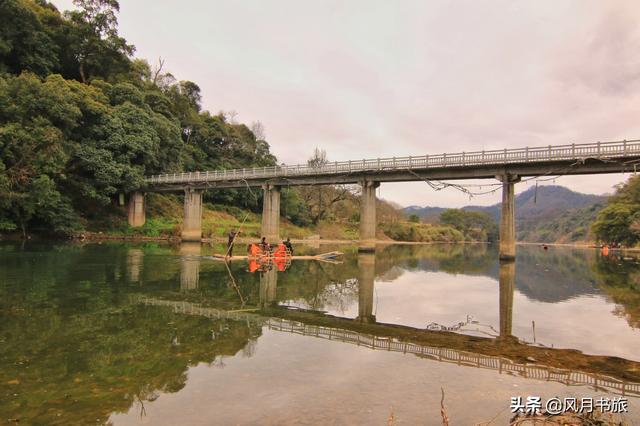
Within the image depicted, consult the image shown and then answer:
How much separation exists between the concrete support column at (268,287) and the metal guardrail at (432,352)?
1.92 m

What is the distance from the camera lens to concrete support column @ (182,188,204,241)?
52.5 metres

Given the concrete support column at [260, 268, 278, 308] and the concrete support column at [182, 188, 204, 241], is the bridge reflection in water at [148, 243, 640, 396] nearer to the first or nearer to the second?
the concrete support column at [260, 268, 278, 308]

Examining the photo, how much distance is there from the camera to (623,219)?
67312mm

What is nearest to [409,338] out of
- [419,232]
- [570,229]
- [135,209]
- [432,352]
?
[432,352]

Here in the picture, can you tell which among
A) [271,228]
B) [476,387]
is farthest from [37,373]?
[271,228]

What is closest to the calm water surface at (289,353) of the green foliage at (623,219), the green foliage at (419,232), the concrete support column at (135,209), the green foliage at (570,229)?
the concrete support column at (135,209)

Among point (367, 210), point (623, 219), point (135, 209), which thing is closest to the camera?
point (367, 210)

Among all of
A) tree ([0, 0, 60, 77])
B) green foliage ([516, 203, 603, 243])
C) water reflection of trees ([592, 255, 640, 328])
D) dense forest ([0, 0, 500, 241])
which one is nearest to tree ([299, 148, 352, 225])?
dense forest ([0, 0, 500, 241])

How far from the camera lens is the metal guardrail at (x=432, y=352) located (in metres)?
6.46

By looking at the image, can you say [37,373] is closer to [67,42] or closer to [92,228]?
[92,228]

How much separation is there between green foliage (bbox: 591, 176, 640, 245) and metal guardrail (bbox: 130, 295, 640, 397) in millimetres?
69764

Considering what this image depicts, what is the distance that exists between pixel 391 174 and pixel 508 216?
10.8 metres

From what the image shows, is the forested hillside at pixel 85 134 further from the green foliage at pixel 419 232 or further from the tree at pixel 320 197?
the green foliage at pixel 419 232

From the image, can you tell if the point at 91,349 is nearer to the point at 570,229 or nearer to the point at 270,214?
the point at 270,214
